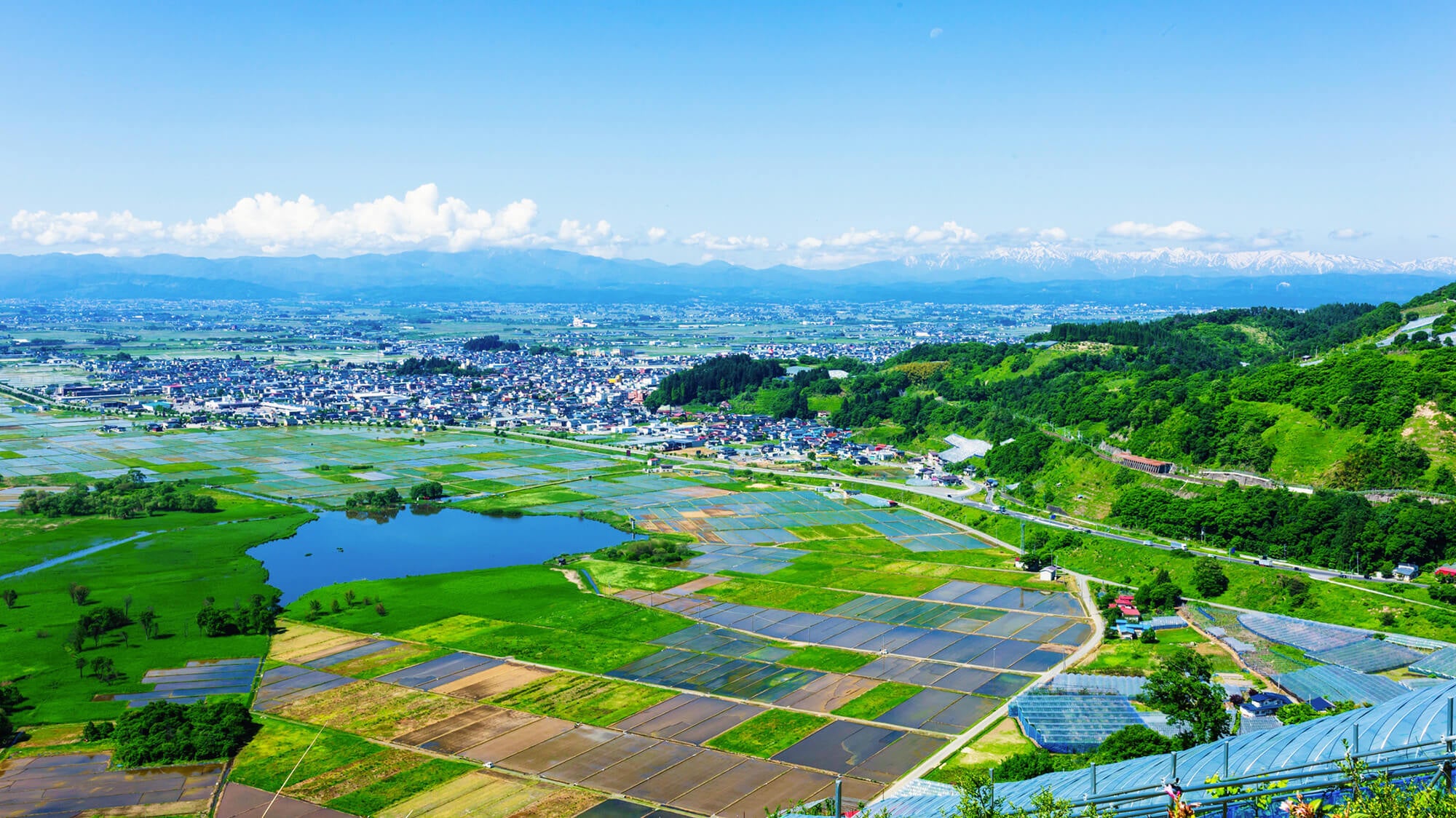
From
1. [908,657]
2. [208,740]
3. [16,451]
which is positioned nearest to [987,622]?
[908,657]

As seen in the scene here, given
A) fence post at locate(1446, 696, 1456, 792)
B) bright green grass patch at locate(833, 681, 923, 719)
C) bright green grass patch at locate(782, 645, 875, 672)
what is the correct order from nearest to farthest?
fence post at locate(1446, 696, 1456, 792) < bright green grass patch at locate(833, 681, 923, 719) < bright green grass patch at locate(782, 645, 875, 672)

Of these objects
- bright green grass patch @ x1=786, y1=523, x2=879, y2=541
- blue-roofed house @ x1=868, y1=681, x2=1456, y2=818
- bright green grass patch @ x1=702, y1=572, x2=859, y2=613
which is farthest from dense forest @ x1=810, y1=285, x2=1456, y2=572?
blue-roofed house @ x1=868, y1=681, x2=1456, y2=818

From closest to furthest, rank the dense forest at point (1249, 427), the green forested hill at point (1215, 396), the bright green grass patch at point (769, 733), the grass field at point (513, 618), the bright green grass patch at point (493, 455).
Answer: the bright green grass patch at point (769, 733)
the grass field at point (513, 618)
the dense forest at point (1249, 427)
the green forested hill at point (1215, 396)
the bright green grass patch at point (493, 455)

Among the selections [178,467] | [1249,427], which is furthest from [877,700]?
[178,467]

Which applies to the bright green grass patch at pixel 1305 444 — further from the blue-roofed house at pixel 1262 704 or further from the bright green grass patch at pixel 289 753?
the bright green grass patch at pixel 289 753

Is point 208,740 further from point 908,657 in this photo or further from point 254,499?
point 254,499

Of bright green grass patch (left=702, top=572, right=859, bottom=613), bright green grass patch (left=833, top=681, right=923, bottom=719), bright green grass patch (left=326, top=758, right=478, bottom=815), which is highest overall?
bright green grass patch (left=833, top=681, right=923, bottom=719)

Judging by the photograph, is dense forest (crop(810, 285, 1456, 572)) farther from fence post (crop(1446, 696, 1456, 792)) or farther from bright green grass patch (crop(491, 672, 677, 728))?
fence post (crop(1446, 696, 1456, 792))

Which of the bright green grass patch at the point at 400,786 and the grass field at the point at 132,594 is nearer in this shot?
the bright green grass patch at the point at 400,786

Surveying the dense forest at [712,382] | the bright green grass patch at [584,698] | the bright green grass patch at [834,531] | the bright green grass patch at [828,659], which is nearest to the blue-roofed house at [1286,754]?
the bright green grass patch at [584,698]
